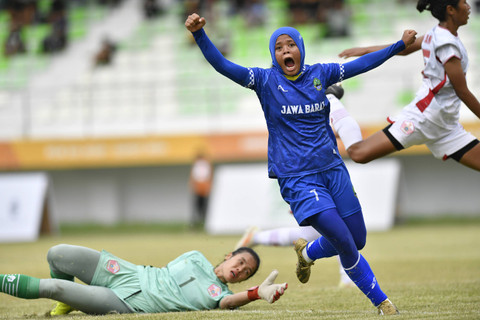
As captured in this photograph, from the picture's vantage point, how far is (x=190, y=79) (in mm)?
19047

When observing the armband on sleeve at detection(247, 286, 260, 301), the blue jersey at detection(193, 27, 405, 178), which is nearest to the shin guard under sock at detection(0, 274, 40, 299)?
the armband on sleeve at detection(247, 286, 260, 301)

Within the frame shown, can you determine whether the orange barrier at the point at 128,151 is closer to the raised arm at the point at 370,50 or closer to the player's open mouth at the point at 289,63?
the raised arm at the point at 370,50

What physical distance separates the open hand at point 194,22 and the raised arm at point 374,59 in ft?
3.98

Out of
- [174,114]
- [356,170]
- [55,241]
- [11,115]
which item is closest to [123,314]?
[55,241]

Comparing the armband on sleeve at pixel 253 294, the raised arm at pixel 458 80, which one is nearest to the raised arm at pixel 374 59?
the raised arm at pixel 458 80

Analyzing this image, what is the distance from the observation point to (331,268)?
9.88 m

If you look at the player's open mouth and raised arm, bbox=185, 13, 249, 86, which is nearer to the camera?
raised arm, bbox=185, 13, 249, 86

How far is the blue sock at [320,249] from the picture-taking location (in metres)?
5.76

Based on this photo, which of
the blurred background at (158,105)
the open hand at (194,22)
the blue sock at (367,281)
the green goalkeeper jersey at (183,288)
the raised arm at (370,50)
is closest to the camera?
the open hand at (194,22)

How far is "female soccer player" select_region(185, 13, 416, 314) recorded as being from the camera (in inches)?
213

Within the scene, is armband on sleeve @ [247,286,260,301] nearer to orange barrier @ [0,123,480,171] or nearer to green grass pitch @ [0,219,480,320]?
green grass pitch @ [0,219,480,320]

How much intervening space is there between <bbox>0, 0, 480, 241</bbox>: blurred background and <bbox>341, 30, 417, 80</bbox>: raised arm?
10245 mm

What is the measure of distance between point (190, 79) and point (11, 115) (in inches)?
194

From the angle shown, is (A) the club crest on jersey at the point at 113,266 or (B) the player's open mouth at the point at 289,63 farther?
(A) the club crest on jersey at the point at 113,266
